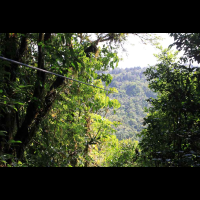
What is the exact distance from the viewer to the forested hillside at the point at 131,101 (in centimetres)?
3844

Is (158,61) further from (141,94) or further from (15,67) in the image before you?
(141,94)

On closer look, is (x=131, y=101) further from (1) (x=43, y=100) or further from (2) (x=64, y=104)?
(1) (x=43, y=100)

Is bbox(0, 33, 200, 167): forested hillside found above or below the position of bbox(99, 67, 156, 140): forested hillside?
below

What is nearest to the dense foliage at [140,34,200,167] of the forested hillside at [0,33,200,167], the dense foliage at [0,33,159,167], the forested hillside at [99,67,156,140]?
the forested hillside at [0,33,200,167]

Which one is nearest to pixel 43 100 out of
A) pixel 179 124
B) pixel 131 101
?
pixel 179 124

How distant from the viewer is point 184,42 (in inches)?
77.0

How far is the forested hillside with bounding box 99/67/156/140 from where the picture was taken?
1513 inches

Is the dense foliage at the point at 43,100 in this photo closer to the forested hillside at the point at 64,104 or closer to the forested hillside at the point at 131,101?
the forested hillside at the point at 64,104

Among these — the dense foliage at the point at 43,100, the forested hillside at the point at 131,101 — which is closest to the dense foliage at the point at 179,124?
the dense foliage at the point at 43,100

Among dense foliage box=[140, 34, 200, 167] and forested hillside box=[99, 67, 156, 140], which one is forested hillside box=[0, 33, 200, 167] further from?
forested hillside box=[99, 67, 156, 140]
